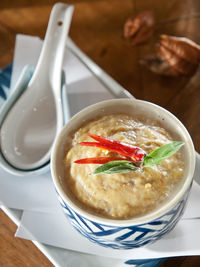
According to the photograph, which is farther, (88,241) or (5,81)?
(5,81)

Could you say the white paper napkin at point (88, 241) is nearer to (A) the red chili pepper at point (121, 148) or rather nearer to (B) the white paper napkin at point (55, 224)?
(B) the white paper napkin at point (55, 224)

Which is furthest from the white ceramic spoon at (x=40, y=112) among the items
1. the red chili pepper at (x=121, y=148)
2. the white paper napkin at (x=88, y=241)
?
the red chili pepper at (x=121, y=148)

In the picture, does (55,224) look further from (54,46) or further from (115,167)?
(54,46)

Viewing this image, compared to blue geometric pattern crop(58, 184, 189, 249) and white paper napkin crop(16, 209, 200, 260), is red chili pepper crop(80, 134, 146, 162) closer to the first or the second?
blue geometric pattern crop(58, 184, 189, 249)

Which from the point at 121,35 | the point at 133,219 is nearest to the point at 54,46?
the point at 121,35

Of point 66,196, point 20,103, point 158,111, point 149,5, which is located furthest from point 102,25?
point 66,196

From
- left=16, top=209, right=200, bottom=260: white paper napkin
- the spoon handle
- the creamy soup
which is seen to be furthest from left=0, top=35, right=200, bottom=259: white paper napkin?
the spoon handle

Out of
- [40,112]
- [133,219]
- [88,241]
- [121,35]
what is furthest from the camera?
[121,35]
